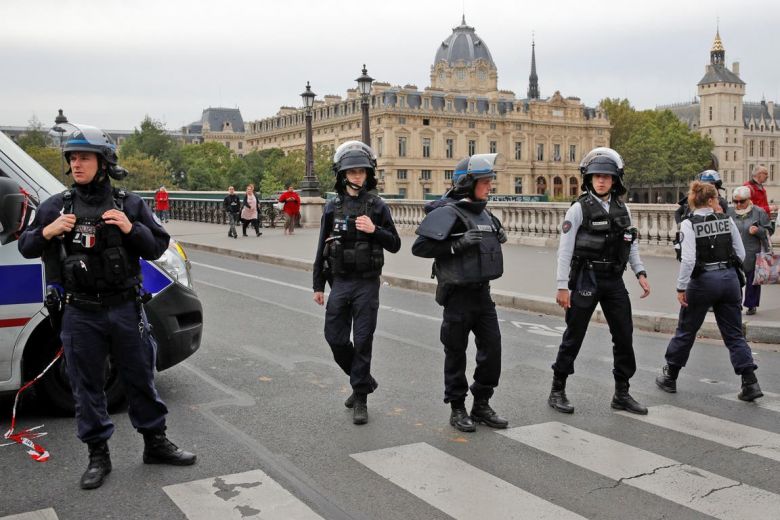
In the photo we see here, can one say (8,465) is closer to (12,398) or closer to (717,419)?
(12,398)

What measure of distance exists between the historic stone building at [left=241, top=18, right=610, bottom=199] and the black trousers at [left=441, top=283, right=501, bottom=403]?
112m

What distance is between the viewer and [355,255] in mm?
6164

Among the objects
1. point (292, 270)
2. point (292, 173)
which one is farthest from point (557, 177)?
point (292, 270)

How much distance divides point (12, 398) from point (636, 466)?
15.3 feet

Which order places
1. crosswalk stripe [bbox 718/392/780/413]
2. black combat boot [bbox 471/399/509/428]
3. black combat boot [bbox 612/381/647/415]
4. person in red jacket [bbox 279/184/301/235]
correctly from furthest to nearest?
person in red jacket [bbox 279/184/301/235], crosswalk stripe [bbox 718/392/780/413], black combat boot [bbox 612/381/647/415], black combat boot [bbox 471/399/509/428]

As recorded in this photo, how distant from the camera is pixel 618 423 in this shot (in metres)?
6.18

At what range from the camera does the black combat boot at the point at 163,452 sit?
203 inches

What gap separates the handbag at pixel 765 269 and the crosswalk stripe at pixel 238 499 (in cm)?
763

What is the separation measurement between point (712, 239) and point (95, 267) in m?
4.92

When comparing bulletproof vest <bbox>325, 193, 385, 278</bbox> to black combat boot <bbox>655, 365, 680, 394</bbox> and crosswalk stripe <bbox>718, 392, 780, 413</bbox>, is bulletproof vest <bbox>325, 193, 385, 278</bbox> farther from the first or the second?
crosswalk stripe <bbox>718, 392, 780, 413</bbox>

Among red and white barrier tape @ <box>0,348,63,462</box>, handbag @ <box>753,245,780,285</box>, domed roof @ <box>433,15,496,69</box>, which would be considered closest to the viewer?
red and white barrier tape @ <box>0,348,63,462</box>

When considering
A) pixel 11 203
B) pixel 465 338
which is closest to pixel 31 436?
pixel 11 203

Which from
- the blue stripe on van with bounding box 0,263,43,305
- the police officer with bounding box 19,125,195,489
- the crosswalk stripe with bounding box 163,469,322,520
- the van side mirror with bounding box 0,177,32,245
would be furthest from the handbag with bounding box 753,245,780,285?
the van side mirror with bounding box 0,177,32,245

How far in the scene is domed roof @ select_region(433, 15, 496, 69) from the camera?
468 ft
